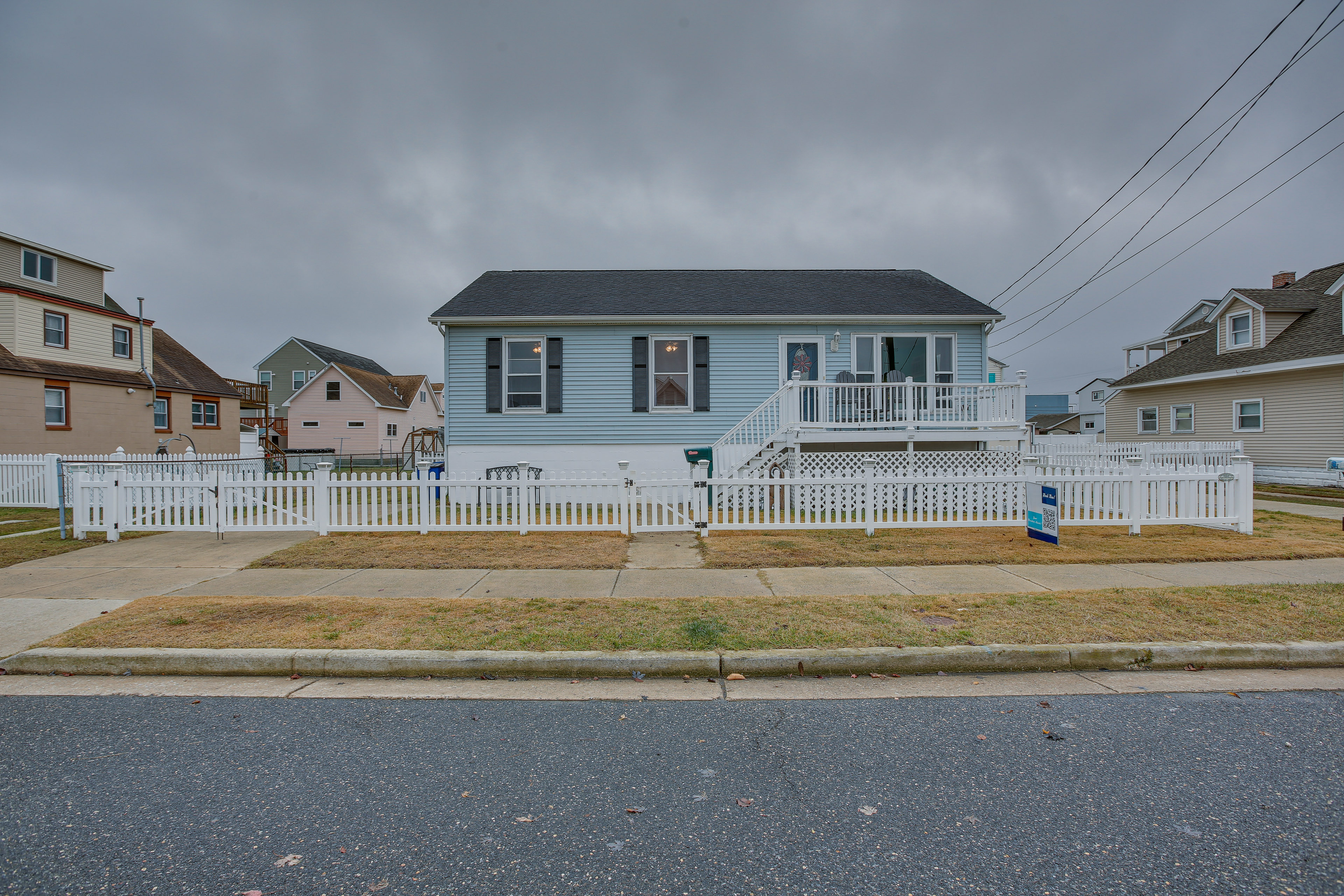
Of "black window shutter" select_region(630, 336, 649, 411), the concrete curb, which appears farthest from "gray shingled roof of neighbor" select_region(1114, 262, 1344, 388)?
the concrete curb

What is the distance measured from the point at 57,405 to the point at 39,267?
478cm

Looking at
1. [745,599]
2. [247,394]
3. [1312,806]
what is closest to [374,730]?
[745,599]

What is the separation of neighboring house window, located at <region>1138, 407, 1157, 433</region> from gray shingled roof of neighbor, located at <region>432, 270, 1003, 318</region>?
13.7 meters

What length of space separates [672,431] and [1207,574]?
1057 centimetres

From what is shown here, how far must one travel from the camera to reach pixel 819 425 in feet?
42.6

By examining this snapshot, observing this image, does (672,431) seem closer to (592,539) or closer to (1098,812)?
(592,539)

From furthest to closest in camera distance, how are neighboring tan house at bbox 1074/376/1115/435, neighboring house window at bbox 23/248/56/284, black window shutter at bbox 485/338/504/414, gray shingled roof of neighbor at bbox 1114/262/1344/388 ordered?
neighboring tan house at bbox 1074/376/1115/435 < neighboring house window at bbox 23/248/56/284 < gray shingled roof of neighbor at bbox 1114/262/1344/388 < black window shutter at bbox 485/338/504/414

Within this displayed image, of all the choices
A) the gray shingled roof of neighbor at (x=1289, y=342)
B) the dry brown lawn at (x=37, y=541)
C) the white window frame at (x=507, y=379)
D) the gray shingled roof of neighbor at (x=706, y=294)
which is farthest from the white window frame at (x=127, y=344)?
the gray shingled roof of neighbor at (x=1289, y=342)

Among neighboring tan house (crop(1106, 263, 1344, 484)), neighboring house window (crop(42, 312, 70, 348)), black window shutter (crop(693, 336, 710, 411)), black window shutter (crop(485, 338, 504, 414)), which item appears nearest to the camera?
black window shutter (crop(485, 338, 504, 414))

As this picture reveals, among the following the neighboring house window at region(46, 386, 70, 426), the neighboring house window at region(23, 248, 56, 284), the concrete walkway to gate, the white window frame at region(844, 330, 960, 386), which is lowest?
the concrete walkway to gate

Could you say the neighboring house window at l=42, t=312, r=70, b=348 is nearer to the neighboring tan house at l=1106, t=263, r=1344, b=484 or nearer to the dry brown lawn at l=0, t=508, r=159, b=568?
the dry brown lawn at l=0, t=508, r=159, b=568

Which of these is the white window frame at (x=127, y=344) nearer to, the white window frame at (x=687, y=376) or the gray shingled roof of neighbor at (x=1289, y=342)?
the white window frame at (x=687, y=376)

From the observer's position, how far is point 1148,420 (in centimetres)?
2503

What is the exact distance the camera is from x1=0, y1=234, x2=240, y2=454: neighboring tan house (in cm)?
1914
